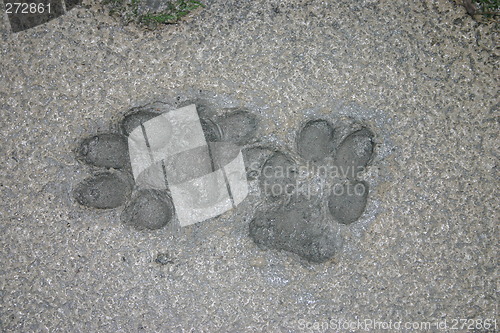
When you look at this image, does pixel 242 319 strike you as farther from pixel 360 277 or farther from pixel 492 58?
pixel 492 58

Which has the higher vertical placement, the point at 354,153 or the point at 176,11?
the point at 176,11

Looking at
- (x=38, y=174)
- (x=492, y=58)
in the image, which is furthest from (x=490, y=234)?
(x=38, y=174)

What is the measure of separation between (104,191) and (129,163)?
127 millimetres

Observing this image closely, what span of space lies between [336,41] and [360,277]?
81 cm

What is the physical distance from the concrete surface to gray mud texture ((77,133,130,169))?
0.04 meters

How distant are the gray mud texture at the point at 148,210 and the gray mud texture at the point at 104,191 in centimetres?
4

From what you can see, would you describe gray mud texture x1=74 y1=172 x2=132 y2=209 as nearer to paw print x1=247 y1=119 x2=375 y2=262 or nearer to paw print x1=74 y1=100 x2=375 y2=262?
paw print x1=74 y1=100 x2=375 y2=262

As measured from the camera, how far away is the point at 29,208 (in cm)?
144

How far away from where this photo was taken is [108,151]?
1.39m

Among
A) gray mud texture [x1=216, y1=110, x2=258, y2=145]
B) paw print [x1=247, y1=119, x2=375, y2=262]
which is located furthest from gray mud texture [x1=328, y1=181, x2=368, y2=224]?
gray mud texture [x1=216, y1=110, x2=258, y2=145]

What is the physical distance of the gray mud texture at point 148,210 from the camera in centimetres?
141

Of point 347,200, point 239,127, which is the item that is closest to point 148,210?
point 239,127

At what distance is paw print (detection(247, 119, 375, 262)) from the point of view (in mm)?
1402

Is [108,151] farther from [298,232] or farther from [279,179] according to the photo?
[298,232]
